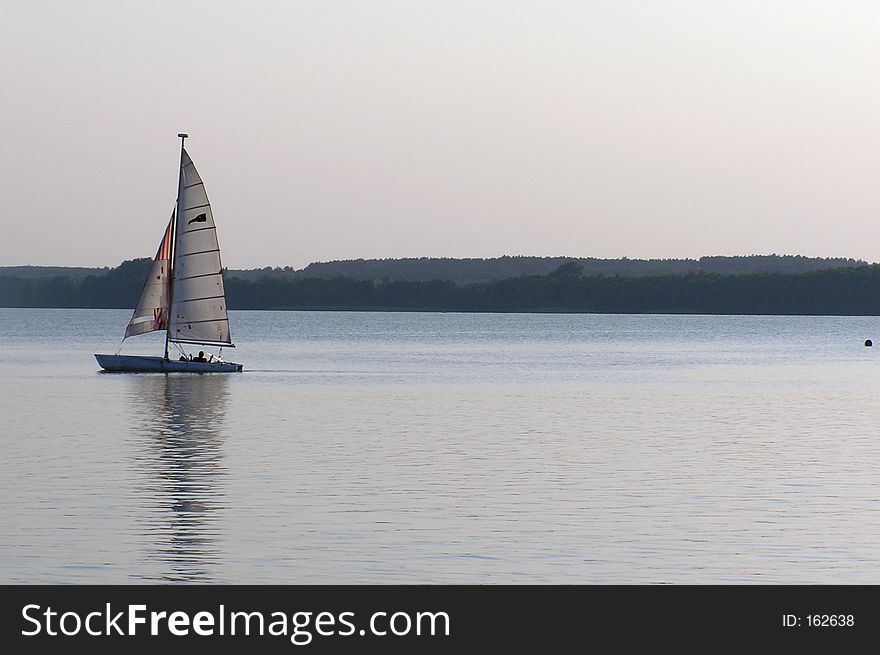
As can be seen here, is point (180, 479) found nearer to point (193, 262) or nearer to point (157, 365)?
point (157, 365)

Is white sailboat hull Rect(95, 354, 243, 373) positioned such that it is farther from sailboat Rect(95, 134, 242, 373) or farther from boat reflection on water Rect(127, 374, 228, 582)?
boat reflection on water Rect(127, 374, 228, 582)

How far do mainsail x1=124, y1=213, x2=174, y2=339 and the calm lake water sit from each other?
5718 mm

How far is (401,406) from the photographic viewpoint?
61656mm

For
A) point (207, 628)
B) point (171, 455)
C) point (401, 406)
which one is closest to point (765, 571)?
point (207, 628)

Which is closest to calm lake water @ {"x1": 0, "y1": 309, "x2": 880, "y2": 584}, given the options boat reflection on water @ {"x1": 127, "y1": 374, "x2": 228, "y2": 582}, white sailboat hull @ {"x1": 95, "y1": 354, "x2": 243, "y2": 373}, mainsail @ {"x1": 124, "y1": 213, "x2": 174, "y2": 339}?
boat reflection on water @ {"x1": 127, "y1": 374, "x2": 228, "y2": 582}

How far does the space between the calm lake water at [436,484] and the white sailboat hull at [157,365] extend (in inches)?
87.9

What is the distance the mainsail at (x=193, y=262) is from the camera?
8156 centimetres

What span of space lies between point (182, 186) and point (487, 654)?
218 feet

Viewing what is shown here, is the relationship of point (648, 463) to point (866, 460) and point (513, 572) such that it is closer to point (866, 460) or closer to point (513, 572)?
point (866, 460)

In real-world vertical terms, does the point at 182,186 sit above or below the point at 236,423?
above

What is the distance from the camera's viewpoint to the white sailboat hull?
78.9 m

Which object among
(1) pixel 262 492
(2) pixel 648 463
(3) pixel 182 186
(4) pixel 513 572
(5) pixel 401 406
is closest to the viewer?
(4) pixel 513 572

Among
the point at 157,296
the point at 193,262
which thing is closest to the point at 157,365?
the point at 157,296

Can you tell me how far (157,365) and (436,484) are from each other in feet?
161
